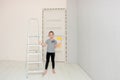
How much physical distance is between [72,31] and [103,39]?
10.1 feet

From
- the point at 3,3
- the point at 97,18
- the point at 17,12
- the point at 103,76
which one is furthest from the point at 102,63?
the point at 3,3

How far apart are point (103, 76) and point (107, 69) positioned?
0.28m

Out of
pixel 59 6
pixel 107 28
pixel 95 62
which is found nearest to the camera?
pixel 107 28

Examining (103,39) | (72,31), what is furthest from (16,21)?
(103,39)

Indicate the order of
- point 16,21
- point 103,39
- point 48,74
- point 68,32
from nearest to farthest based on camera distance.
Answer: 1. point 103,39
2. point 48,74
3. point 68,32
4. point 16,21

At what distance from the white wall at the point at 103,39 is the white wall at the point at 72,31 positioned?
170cm

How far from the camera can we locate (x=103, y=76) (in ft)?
11.8

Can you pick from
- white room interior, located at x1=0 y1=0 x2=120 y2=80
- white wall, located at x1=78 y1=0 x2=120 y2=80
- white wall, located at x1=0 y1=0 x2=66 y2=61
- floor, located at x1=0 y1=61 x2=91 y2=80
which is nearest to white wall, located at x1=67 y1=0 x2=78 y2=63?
white room interior, located at x1=0 y1=0 x2=120 y2=80

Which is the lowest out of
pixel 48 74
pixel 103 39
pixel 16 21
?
pixel 48 74

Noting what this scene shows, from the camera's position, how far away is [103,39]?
11.8ft

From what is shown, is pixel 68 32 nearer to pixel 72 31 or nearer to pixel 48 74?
pixel 72 31

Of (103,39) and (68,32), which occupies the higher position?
(68,32)

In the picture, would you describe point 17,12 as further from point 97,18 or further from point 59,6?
point 97,18

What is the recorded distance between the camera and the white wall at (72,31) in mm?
6582
